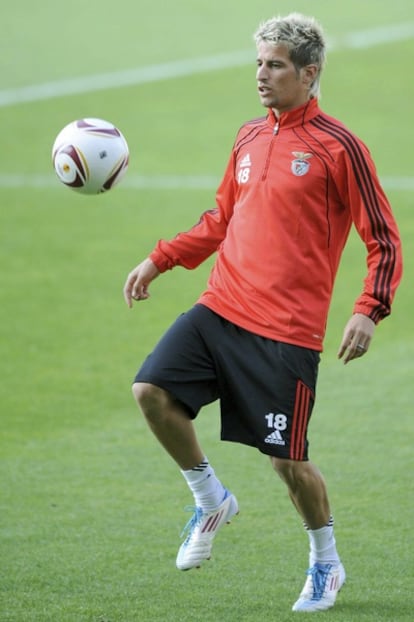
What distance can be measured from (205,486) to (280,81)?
1.99m

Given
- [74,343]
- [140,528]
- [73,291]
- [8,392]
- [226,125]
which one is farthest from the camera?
[226,125]

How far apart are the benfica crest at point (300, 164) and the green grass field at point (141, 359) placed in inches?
80.5

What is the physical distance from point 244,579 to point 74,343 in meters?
6.12

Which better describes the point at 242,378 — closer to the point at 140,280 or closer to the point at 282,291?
the point at 282,291

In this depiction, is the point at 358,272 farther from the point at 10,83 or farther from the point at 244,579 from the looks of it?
the point at 10,83

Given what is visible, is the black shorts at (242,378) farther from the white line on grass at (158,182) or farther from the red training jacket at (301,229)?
the white line on grass at (158,182)

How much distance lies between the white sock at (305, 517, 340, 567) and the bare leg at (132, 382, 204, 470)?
Answer: 0.71 meters

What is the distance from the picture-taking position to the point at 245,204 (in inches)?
246

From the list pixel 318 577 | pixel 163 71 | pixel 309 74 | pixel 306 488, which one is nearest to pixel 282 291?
pixel 306 488

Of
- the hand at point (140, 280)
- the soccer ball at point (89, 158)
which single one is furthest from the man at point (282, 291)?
the soccer ball at point (89, 158)

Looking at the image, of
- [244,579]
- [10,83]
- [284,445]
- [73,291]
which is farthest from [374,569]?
[10,83]

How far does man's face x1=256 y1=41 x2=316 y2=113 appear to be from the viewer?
6.20m

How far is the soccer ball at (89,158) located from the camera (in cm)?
695

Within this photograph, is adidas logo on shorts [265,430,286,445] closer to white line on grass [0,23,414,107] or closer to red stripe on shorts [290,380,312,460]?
red stripe on shorts [290,380,312,460]
